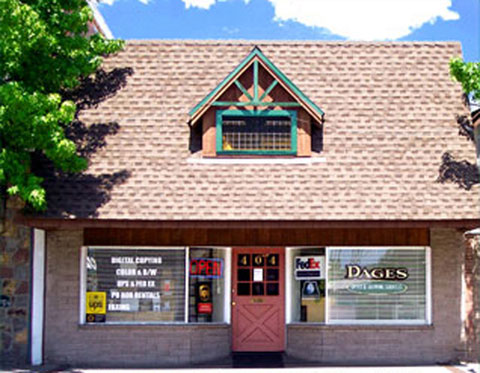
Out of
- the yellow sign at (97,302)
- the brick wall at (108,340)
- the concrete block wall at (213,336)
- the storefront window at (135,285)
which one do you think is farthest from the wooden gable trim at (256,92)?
the brick wall at (108,340)

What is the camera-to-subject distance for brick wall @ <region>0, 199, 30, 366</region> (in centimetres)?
1302

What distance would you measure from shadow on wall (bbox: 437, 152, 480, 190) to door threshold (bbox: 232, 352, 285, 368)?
5.00 m

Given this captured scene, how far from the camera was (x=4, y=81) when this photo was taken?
12.6 meters

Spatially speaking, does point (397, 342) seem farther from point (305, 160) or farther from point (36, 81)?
point (36, 81)

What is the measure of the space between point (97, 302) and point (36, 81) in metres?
4.69

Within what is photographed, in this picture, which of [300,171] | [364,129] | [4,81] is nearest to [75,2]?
[4,81]

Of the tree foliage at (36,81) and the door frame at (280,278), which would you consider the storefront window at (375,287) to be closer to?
the door frame at (280,278)

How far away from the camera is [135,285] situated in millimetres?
13539

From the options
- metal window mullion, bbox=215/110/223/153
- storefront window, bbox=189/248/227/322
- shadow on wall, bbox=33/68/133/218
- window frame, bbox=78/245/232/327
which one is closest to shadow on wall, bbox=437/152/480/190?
metal window mullion, bbox=215/110/223/153

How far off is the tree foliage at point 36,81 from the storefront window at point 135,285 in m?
2.00

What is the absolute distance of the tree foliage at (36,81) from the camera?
11797 mm

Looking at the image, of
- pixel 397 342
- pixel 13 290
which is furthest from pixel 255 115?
pixel 13 290

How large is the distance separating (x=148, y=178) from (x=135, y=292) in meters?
2.41

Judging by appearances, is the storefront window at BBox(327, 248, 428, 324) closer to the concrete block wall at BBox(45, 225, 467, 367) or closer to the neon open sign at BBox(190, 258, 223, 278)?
the concrete block wall at BBox(45, 225, 467, 367)
